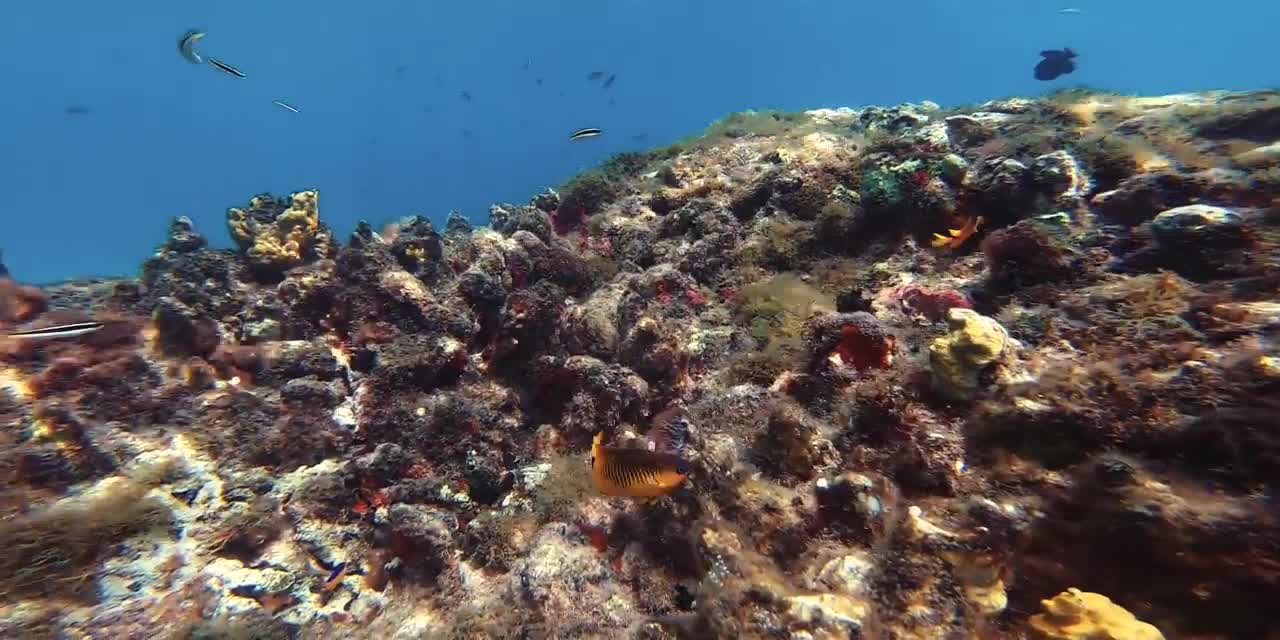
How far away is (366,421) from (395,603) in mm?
1992

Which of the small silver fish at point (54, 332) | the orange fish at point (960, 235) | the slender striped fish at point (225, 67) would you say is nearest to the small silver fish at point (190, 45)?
the slender striped fish at point (225, 67)

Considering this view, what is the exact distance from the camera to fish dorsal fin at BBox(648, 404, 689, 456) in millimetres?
4352

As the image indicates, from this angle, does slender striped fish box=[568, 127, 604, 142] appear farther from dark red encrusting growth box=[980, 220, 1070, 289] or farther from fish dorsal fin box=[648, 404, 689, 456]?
dark red encrusting growth box=[980, 220, 1070, 289]

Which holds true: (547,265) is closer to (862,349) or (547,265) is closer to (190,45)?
(862,349)

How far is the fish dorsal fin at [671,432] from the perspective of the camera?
14.3ft

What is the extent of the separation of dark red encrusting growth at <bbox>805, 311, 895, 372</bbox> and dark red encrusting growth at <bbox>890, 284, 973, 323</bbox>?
727mm

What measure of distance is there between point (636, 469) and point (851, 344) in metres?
2.18

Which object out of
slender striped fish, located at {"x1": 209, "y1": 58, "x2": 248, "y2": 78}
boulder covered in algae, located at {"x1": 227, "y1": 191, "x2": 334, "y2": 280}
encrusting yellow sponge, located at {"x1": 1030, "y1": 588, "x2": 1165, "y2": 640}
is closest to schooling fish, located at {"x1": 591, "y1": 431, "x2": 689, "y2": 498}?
encrusting yellow sponge, located at {"x1": 1030, "y1": 588, "x2": 1165, "y2": 640}

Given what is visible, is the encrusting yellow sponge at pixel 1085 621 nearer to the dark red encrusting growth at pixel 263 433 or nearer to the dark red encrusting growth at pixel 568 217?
the dark red encrusting growth at pixel 263 433

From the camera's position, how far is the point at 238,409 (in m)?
5.68

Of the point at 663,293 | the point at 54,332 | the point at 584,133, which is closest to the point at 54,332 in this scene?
the point at 54,332

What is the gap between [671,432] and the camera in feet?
14.6

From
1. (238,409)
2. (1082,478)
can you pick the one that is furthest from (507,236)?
(1082,478)

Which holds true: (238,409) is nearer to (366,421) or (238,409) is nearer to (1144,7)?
(366,421)
